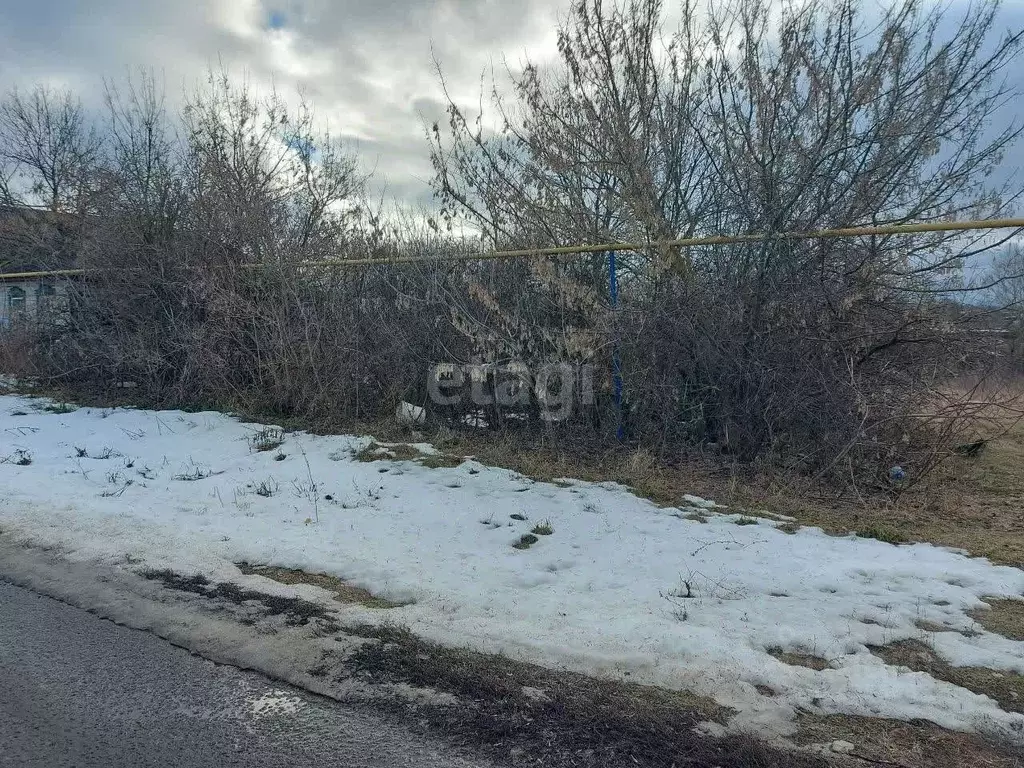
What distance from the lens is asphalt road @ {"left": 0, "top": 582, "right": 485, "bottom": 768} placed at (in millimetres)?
2473

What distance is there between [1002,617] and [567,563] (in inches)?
90.7

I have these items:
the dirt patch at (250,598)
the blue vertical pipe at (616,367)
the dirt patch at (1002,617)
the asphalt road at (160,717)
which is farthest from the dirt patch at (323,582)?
the blue vertical pipe at (616,367)

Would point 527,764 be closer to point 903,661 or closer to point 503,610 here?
point 503,610

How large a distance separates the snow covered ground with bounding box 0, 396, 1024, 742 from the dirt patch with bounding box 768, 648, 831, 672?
0.05 m

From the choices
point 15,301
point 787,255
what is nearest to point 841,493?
point 787,255

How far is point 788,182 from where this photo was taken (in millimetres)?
6234

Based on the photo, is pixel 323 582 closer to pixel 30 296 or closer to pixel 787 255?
pixel 787 255

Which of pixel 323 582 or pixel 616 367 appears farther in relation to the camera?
pixel 616 367

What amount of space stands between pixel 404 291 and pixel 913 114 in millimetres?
5154

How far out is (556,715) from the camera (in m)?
2.71

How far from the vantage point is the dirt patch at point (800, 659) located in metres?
3.06

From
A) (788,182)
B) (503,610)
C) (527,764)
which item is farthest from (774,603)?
(788,182)

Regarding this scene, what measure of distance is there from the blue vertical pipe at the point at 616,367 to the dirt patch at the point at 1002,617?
327 cm

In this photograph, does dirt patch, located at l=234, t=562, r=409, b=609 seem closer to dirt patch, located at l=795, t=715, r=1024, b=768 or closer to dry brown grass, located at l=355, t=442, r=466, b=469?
dirt patch, located at l=795, t=715, r=1024, b=768
